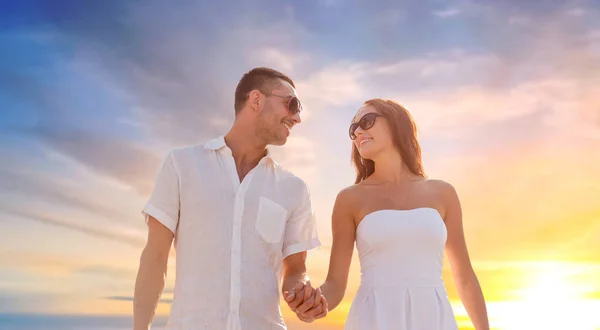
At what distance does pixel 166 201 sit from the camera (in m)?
5.69

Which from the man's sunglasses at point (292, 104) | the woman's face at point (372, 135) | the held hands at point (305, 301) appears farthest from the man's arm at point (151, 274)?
the woman's face at point (372, 135)

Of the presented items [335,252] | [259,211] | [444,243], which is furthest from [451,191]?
[259,211]

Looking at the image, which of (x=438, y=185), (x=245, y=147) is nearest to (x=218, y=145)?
(x=245, y=147)

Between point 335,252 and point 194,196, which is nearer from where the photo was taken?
point 194,196

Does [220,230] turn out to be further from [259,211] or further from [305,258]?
[305,258]

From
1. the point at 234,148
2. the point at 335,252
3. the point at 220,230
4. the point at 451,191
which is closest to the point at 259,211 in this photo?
the point at 220,230

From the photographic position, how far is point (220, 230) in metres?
5.50

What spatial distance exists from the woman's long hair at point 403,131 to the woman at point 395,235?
11 mm

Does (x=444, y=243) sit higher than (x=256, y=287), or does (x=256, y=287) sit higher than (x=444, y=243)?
(x=444, y=243)

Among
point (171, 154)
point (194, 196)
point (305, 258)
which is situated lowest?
point (305, 258)

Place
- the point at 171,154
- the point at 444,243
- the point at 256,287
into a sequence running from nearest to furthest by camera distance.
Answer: the point at 256,287, the point at 171,154, the point at 444,243

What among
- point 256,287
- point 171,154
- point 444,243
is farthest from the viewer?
point 444,243

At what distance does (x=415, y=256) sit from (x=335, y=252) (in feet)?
2.64

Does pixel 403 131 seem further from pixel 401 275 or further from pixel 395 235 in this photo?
pixel 401 275
